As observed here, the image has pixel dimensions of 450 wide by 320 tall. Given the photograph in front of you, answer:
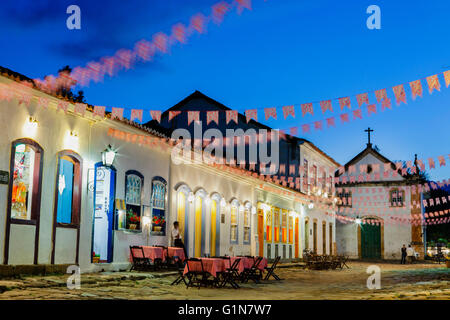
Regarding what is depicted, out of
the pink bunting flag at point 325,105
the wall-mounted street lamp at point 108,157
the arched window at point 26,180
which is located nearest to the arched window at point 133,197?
the wall-mounted street lamp at point 108,157

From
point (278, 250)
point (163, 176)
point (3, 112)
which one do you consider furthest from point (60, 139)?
point (278, 250)

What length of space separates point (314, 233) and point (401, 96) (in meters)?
24.4

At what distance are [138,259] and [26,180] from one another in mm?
4516

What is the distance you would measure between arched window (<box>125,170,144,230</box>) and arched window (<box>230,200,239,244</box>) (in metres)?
7.58

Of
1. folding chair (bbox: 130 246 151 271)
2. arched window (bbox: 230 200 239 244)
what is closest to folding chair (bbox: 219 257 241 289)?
folding chair (bbox: 130 246 151 271)

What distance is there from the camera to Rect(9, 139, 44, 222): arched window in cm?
1228

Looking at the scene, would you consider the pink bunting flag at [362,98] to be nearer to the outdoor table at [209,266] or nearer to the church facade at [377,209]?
the outdoor table at [209,266]

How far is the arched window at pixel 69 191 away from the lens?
45.8 feet

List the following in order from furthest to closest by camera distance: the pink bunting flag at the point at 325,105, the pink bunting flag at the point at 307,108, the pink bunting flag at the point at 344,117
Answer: the pink bunting flag at the point at 344,117 < the pink bunting flag at the point at 307,108 < the pink bunting flag at the point at 325,105

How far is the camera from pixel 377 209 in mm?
43062

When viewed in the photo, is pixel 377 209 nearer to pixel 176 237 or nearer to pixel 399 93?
pixel 176 237

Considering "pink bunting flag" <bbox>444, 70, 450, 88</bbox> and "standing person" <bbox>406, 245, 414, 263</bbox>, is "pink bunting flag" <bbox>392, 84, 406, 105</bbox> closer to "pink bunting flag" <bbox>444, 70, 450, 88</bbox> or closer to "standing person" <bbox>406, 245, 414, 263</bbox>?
"pink bunting flag" <bbox>444, 70, 450, 88</bbox>

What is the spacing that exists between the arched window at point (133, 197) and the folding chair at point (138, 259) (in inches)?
26.9
